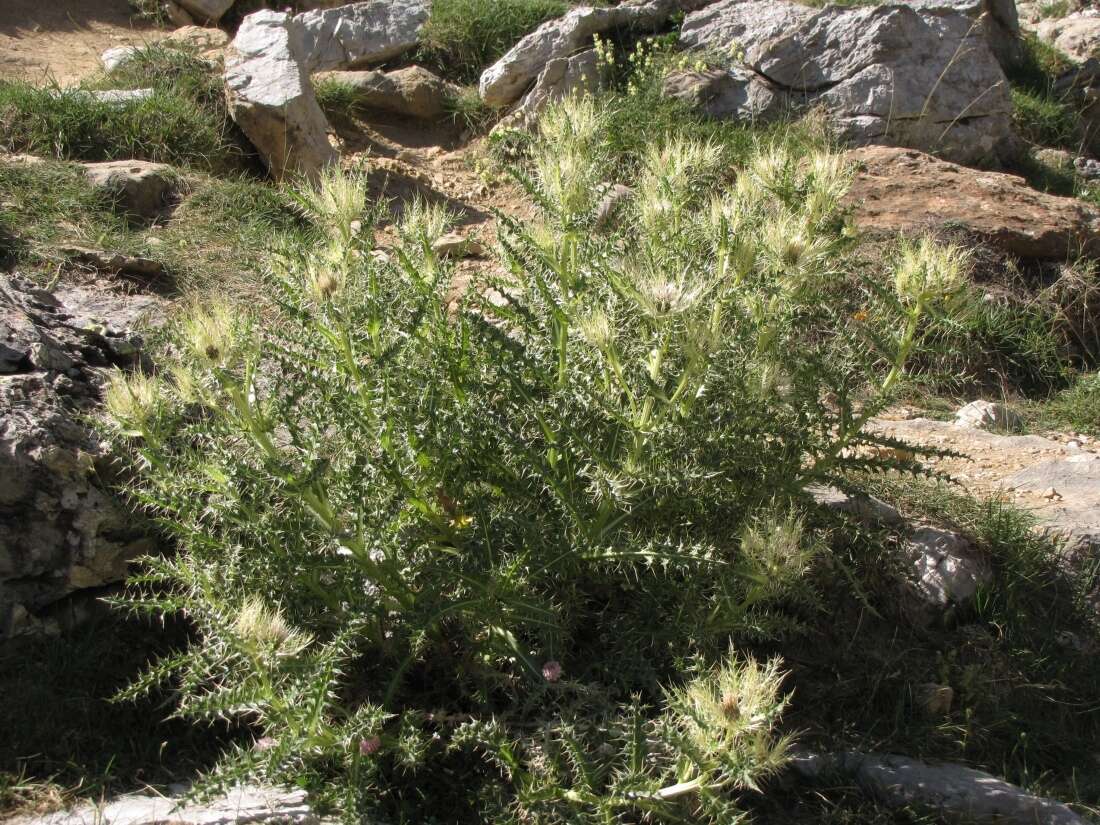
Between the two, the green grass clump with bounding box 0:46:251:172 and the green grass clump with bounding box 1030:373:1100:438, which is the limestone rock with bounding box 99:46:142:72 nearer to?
the green grass clump with bounding box 0:46:251:172

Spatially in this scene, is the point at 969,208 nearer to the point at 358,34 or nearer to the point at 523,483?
the point at 523,483

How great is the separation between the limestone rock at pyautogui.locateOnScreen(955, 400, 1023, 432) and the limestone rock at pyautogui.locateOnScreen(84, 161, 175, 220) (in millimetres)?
3753

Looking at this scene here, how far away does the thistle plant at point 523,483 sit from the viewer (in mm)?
2070

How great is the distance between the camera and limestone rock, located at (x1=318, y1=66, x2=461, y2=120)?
21.4ft

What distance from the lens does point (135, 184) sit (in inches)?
178

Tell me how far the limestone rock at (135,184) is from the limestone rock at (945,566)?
355 centimetres

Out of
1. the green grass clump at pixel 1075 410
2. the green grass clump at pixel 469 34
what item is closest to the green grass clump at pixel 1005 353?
the green grass clump at pixel 1075 410

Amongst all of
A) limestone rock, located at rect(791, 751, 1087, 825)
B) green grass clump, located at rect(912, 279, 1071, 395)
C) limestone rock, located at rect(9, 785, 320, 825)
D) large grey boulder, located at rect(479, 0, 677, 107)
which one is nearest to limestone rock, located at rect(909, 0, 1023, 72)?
large grey boulder, located at rect(479, 0, 677, 107)

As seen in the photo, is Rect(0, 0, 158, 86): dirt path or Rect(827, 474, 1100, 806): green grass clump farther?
Rect(0, 0, 158, 86): dirt path

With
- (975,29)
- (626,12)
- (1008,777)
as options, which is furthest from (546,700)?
(975,29)

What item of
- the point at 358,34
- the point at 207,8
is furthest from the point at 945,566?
the point at 207,8

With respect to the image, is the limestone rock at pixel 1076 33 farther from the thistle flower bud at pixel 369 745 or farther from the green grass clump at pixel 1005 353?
the thistle flower bud at pixel 369 745

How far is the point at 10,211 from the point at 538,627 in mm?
3037

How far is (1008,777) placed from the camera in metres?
2.66
